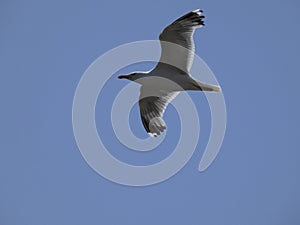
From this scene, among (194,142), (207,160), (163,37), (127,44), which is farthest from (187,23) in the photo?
(207,160)

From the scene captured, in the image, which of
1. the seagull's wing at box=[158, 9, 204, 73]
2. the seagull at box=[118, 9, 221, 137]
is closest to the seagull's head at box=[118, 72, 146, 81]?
the seagull at box=[118, 9, 221, 137]

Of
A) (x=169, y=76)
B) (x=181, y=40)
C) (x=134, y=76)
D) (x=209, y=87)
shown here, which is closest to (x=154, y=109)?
(x=134, y=76)

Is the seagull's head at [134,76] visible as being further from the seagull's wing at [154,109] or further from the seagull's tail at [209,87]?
the seagull's tail at [209,87]

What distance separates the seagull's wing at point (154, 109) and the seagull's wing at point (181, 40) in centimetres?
99

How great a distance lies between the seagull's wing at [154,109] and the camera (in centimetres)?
1268

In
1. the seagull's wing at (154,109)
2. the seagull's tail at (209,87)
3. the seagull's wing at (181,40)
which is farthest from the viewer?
the seagull's wing at (154,109)

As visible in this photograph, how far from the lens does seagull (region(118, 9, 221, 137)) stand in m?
11.5

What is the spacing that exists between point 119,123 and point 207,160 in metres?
3.41

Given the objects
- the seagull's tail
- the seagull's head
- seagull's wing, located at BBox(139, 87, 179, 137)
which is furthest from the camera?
seagull's wing, located at BBox(139, 87, 179, 137)

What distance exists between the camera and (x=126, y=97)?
524 inches

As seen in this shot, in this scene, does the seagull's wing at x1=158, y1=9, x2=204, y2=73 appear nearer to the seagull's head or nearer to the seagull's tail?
the seagull's tail

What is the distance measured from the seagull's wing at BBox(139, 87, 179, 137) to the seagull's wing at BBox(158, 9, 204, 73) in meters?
0.99

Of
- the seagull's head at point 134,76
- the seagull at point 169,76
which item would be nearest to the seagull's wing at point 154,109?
the seagull at point 169,76

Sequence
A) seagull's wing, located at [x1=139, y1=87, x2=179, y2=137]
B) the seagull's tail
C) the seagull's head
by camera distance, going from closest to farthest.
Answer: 1. the seagull's tail
2. the seagull's head
3. seagull's wing, located at [x1=139, y1=87, x2=179, y2=137]
